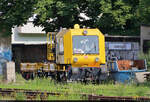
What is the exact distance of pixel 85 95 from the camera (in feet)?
43.8

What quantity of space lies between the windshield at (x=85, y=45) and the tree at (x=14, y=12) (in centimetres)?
673

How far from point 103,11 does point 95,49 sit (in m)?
5.79

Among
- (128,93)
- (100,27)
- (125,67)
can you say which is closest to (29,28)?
(100,27)

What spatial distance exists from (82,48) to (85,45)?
0.25 meters

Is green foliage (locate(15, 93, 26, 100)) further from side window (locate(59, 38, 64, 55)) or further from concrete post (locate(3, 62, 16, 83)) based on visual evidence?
concrete post (locate(3, 62, 16, 83))

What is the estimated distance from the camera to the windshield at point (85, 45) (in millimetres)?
21375

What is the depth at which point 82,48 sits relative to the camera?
70.2 ft

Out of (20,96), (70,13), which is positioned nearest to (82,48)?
(70,13)

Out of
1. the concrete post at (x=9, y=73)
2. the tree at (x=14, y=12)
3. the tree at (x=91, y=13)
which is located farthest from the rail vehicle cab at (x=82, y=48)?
the tree at (x=14, y=12)

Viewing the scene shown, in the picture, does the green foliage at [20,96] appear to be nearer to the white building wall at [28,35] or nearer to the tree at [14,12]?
the tree at [14,12]

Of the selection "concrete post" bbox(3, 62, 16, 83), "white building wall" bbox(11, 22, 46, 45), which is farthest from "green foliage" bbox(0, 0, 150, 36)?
"white building wall" bbox(11, 22, 46, 45)

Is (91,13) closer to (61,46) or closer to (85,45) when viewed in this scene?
(61,46)

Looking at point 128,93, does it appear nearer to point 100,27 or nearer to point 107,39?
point 107,39

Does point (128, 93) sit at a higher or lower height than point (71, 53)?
lower
